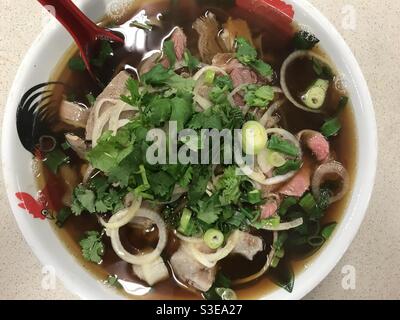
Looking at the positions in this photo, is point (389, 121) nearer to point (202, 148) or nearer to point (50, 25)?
point (202, 148)

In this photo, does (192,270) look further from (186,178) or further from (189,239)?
(186,178)

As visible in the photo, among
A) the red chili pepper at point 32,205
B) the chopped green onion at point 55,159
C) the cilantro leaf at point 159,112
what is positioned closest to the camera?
the cilantro leaf at point 159,112

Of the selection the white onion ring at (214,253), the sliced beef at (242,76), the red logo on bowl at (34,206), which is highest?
the sliced beef at (242,76)

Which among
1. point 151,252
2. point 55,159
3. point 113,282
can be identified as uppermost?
point 55,159

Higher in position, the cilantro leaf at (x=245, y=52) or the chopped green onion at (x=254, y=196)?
the cilantro leaf at (x=245, y=52)

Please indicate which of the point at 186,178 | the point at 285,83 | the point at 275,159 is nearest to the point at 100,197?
the point at 186,178

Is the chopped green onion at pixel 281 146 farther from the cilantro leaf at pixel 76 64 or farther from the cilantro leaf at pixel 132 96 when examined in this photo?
the cilantro leaf at pixel 76 64

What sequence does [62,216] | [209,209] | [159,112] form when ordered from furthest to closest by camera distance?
[62,216]
[209,209]
[159,112]

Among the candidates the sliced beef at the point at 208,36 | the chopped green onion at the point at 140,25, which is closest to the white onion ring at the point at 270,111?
the sliced beef at the point at 208,36
